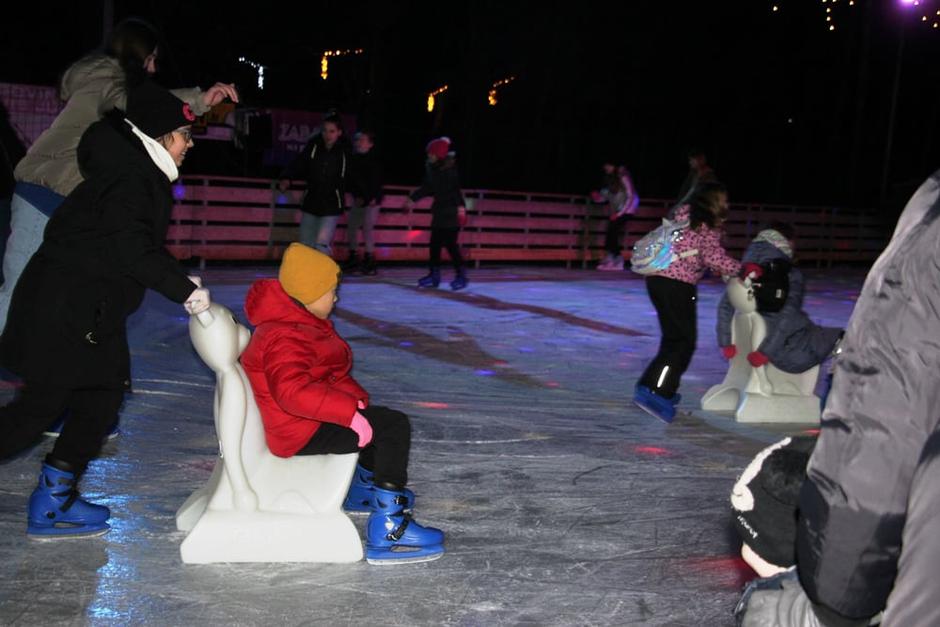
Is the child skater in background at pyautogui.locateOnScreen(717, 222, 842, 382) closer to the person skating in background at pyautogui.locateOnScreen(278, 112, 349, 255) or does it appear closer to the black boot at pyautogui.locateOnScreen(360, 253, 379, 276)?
the person skating in background at pyautogui.locateOnScreen(278, 112, 349, 255)

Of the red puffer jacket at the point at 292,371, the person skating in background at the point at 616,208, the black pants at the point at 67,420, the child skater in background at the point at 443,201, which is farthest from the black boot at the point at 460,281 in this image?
the black pants at the point at 67,420

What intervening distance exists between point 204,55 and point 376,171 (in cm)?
818

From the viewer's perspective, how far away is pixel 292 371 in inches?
140

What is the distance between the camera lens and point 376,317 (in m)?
9.84

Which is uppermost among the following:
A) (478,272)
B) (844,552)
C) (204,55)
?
(204,55)

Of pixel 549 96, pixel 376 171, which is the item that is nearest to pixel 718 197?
pixel 376 171

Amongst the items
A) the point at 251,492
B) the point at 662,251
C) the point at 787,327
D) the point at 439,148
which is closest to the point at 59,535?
the point at 251,492

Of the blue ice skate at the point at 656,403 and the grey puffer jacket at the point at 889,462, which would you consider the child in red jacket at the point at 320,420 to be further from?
the blue ice skate at the point at 656,403

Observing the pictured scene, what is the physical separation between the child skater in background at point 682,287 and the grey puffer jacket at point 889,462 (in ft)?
15.5

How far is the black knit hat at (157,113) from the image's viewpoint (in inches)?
147

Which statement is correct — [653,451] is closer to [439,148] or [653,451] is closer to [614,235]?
[439,148]

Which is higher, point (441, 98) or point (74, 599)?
point (441, 98)

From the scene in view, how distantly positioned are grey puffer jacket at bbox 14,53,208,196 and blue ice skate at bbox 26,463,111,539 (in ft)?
5.09

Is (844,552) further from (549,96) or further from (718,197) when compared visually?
(549,96)
